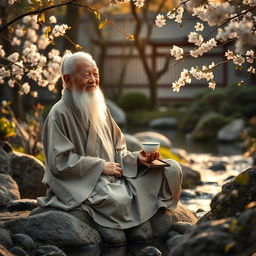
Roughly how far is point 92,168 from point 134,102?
21260mm

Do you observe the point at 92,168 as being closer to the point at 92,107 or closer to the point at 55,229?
the point at 92,107

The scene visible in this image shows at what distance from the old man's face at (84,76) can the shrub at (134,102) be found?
2101 centimetres

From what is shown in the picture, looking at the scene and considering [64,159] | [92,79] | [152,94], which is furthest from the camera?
[152,94]

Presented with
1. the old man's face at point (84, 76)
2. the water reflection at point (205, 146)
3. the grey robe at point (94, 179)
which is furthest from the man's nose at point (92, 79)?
the water reflection at point (205, 146)

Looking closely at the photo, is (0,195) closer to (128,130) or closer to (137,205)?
(137,205)

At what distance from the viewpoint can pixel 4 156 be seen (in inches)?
353

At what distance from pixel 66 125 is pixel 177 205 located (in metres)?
1.56

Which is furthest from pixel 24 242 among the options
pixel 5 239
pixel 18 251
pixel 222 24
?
pixel 222 24

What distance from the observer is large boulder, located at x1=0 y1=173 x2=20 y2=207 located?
8.31m

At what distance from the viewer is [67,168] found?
692 centimetres

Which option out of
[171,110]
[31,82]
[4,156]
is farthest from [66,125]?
[31,82]

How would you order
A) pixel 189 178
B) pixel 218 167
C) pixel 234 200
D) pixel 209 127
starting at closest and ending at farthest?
1. pixel 234 200
2. pixel 189 178
3. pixel 218 167
4. pixel 209 127

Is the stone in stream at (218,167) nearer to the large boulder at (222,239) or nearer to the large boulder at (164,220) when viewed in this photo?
the large boulder at (164,220)

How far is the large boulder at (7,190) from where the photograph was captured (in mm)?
8312
